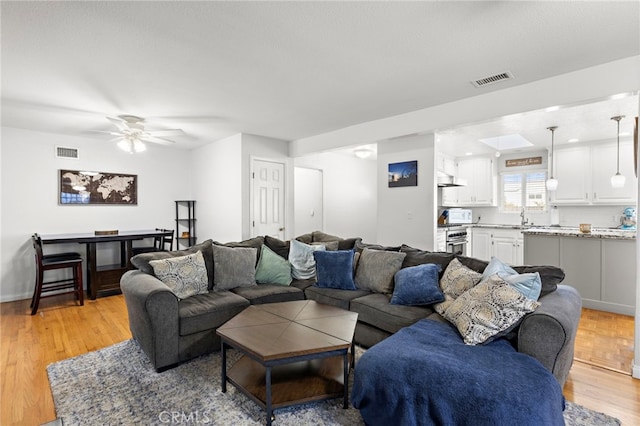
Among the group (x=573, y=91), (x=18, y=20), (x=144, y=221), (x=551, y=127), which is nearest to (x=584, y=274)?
(x=551, y=127)

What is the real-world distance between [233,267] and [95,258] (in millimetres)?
2700

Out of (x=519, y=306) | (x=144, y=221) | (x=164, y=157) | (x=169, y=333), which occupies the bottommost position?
(x=169, y=333)

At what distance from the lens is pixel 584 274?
4.12 m

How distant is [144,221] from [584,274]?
22.5 feet

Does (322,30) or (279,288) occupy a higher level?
(322,30)

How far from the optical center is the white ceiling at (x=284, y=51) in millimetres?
1997

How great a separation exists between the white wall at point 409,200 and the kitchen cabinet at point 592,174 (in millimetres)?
3209

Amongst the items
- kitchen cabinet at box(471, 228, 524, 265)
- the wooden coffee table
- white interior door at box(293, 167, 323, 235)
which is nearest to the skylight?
kitchen cabinet at box(471, 228, 524, 265)

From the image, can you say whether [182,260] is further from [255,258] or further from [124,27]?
[124,27]

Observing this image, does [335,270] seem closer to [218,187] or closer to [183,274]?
[183,274]

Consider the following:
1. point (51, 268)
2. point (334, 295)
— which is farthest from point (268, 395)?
point (51, 268)

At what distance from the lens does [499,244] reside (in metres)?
6.16

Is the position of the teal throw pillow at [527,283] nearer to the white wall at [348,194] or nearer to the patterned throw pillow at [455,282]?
the patterned throw pillow at [455,282]

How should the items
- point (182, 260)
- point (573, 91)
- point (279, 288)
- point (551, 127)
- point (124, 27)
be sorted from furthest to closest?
point (551, 127) → point (279, 288) → point (182, 260) → point (573, 91) → point (124, 27)
